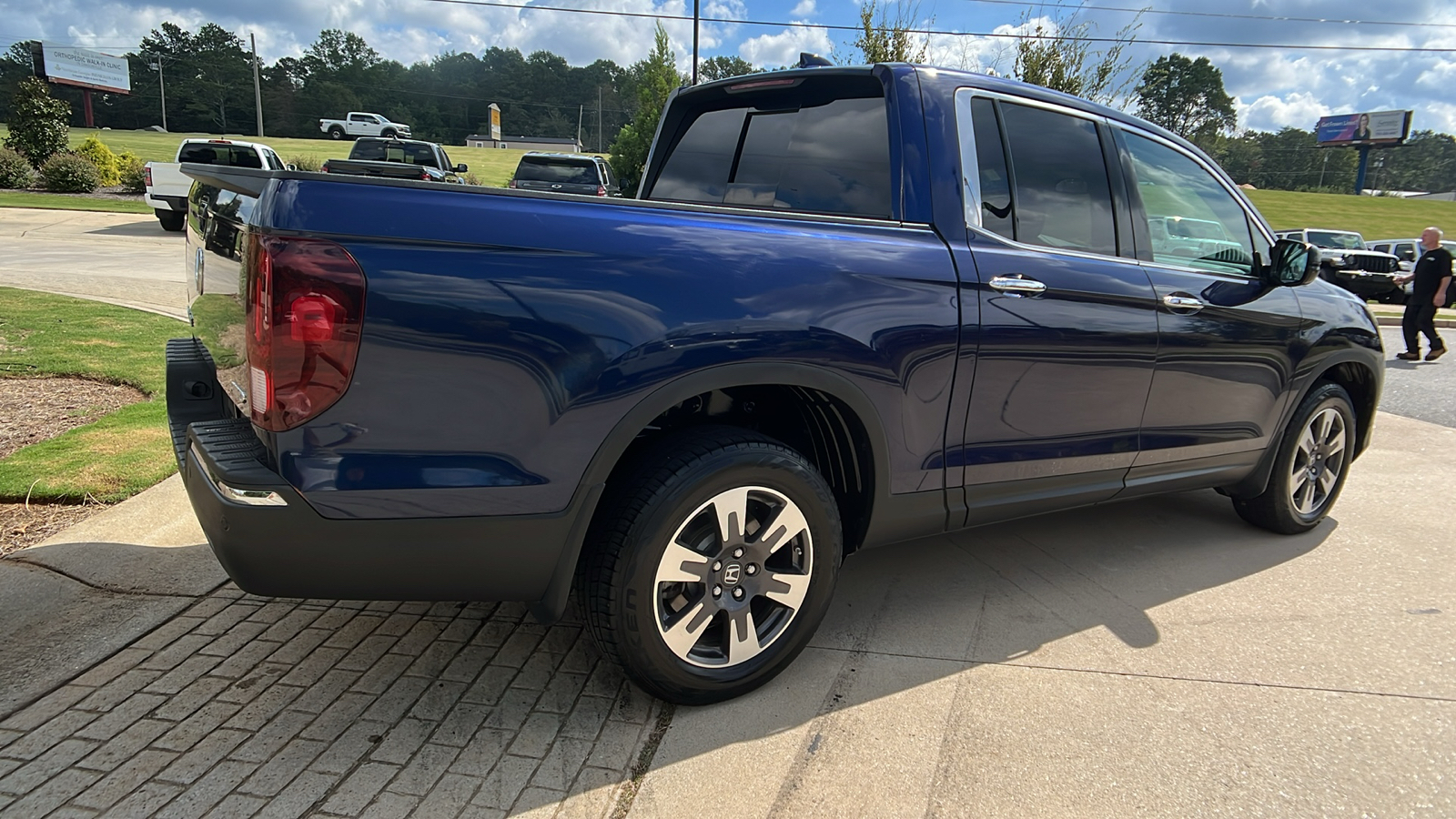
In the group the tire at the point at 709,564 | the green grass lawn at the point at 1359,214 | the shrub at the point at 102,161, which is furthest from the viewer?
A: the green grass lawn at the point at 1359,214

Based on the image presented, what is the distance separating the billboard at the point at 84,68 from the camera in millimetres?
59781

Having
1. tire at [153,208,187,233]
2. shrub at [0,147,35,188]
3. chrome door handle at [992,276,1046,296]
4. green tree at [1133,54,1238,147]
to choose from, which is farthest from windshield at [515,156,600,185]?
green tree at [1133,54,1238,147]

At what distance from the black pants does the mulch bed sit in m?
13.8

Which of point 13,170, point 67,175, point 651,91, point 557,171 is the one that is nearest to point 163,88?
point 13,170

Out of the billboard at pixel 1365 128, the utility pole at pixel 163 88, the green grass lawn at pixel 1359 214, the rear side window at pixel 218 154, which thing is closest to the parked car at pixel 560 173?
the rear side window at pixel 218 154

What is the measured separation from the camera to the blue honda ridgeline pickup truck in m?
1.98

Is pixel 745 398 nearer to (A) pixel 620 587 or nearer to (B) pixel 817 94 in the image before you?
(A) pixel 620 587

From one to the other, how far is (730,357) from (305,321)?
1034mm

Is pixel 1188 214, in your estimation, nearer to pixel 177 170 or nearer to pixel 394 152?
pixel 177 170

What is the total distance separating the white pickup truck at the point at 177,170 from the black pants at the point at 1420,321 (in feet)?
64.9

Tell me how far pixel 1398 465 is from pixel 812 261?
548 centimetres

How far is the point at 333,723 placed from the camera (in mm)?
2467

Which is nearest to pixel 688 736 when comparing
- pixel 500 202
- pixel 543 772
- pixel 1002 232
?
pixel 543 772

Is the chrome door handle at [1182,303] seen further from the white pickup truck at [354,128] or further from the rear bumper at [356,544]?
the white pickup truck at [354,128]
